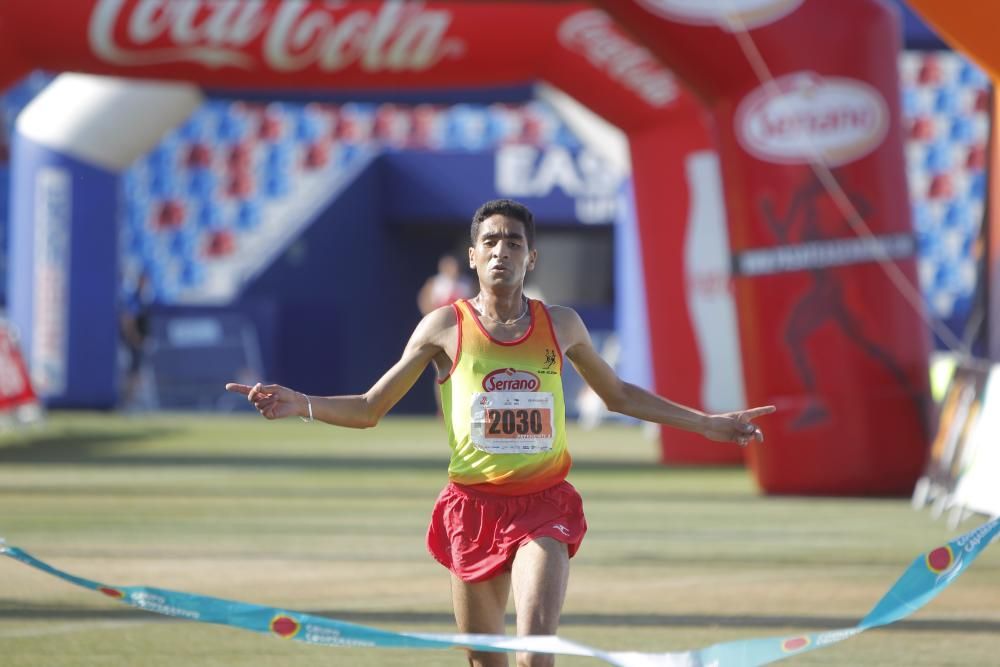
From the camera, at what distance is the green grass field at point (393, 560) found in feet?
21.0

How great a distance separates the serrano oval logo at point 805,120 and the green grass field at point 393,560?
7.90ft

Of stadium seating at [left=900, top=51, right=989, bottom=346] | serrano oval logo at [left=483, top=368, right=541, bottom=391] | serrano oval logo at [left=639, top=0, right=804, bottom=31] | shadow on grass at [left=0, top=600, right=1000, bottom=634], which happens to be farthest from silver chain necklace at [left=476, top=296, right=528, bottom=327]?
stadium seating at [left=900, top=51, right=989, bottom=346]

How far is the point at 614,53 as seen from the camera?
15.9 meters

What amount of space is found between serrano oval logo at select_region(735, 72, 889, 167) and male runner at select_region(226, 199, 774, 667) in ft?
24.9

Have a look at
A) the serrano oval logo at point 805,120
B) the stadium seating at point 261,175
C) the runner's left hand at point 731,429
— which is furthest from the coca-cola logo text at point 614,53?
the stadium seating at point 261,175

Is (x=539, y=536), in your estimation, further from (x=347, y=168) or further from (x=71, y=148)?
(x=347, y=168)

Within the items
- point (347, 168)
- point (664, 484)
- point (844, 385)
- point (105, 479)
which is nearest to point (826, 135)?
point (844, 385)

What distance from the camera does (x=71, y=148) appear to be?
77.9 ft

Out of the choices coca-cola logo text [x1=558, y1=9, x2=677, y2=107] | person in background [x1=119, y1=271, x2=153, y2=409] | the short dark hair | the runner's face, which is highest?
person in background [x1=119, y1=271, x2=153, y2=409]

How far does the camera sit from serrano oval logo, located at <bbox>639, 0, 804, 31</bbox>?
38.6ft

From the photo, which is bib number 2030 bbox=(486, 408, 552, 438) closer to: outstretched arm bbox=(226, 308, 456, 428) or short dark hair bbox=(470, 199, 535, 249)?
outstretched arm bbox=(226, 308, 456, 428)

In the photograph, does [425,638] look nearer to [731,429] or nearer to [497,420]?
[497,420]

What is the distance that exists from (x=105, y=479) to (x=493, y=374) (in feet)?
33.3

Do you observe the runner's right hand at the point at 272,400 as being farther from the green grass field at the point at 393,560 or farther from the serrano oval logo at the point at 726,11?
the serrano oval logo at the point at 726,11
